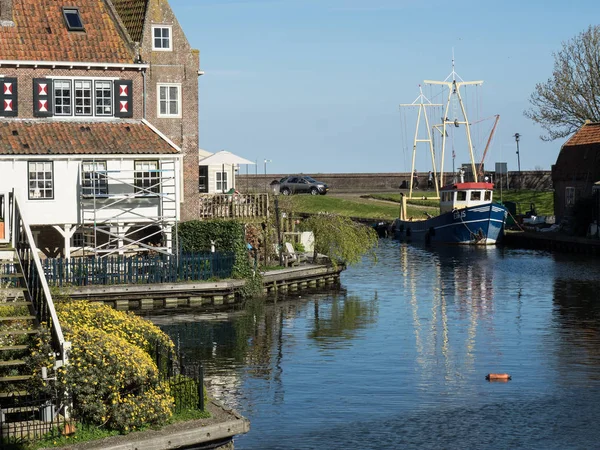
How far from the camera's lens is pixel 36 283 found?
2341cm

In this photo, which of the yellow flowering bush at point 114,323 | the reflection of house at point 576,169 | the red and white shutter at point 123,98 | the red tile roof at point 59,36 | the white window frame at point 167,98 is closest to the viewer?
the yellow flowering bush at point 114,323

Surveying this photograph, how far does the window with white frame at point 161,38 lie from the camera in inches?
2069

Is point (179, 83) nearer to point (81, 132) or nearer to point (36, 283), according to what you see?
point (81, 132)

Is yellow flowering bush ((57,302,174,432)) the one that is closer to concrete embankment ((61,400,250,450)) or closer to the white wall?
concrete embankment ((61,400,250,450))

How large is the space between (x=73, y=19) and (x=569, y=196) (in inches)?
1709

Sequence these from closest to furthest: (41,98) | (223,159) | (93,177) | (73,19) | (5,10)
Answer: (93,177) → (41,98) → (5,10) → (73,19) → (223,159)

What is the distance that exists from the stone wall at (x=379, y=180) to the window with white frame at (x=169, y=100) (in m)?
51.0

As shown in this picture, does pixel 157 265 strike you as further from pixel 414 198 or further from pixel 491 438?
pixel 414 198

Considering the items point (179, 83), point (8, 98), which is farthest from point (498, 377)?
point (179, 83)

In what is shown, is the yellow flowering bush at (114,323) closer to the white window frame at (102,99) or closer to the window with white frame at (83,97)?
the window with white frame at (83,97)

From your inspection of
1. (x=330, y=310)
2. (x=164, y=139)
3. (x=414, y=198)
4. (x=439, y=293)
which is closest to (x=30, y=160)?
(x=164, y=139)

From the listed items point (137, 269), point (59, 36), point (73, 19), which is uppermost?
point (73, 19)

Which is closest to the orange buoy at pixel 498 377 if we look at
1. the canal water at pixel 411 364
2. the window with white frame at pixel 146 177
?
the canal water at pixel 411 364

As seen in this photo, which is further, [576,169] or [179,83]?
[576,169]
